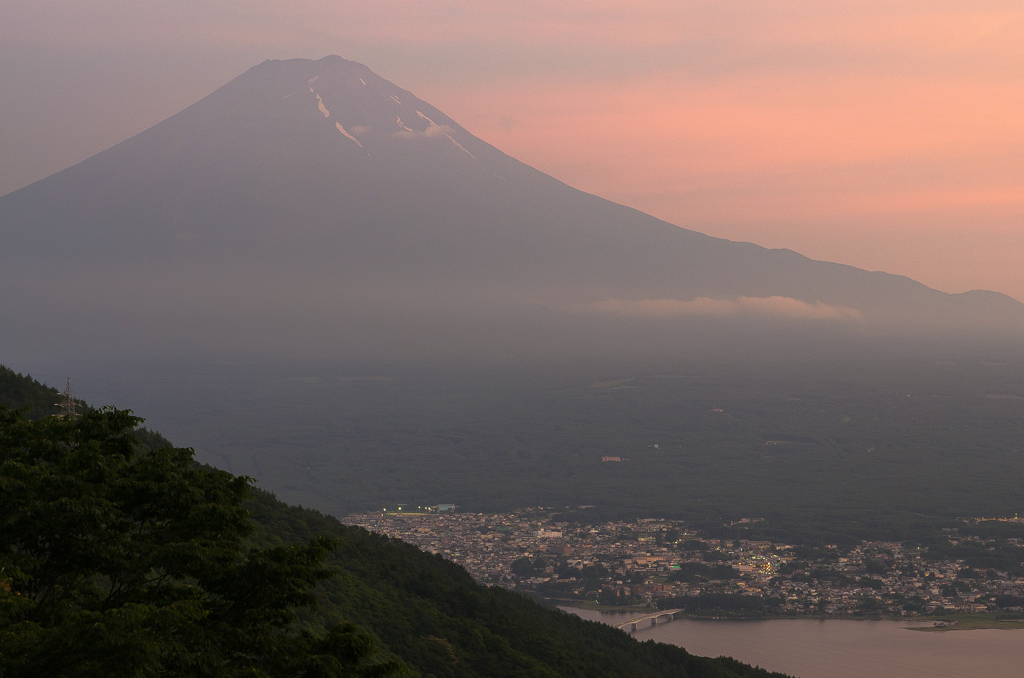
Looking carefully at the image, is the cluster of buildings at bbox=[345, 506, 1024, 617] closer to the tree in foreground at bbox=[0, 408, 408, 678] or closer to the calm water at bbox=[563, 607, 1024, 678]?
the calm water at bbox=[563, 607, 1024, 678]

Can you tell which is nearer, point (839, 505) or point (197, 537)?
point (197, 537)

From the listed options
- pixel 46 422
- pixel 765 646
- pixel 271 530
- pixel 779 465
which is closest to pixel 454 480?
pixel 779 465

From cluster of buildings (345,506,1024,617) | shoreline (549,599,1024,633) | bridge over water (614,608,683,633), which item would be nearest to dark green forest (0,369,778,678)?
bridge over water (614,608,683,633)

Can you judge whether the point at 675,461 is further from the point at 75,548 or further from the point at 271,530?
the point at 75,548

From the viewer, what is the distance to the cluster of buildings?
94938 millimetres

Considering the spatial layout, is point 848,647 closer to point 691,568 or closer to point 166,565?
point 691,568

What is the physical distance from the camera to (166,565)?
458 inches

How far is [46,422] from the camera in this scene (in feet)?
46.5

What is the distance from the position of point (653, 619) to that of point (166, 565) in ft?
253

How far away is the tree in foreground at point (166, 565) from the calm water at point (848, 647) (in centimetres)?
6141

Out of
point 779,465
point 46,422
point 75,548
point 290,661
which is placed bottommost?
point 290,661

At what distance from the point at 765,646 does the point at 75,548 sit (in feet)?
231

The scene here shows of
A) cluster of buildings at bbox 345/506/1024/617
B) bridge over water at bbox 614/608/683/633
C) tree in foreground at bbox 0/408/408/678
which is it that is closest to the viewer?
tree in foreground at bbox 0/408/408/678

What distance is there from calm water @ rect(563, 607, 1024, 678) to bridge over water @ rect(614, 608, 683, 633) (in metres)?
1.00
